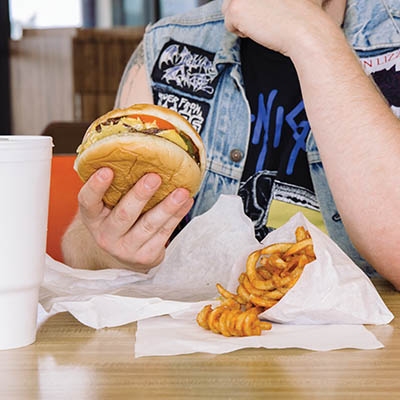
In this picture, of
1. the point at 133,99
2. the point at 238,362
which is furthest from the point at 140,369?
the point at 133,99

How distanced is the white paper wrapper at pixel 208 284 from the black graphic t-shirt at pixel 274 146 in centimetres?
32

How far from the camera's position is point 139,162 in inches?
37.7

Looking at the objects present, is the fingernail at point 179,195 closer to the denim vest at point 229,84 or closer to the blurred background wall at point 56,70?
the denim vest at point 229,84

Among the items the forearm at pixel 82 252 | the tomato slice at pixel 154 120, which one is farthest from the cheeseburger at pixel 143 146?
the forearm at pixel 82 252

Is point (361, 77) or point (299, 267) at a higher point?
point (361, 77)

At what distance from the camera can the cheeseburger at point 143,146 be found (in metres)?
0.92

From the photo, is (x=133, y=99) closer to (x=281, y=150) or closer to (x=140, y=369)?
(x=281, y=150)

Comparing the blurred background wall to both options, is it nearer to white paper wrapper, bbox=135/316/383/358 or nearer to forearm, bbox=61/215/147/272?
forearm, bbox=61/215/147/272

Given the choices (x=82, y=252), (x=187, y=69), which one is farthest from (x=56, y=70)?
(x=82, y=252)

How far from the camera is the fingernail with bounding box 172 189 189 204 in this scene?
1018 mm

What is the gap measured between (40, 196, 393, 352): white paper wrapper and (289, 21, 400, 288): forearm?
130mm

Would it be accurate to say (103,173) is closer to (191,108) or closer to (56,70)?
(191,108)

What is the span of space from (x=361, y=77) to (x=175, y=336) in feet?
1.77

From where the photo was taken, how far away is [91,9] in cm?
696
